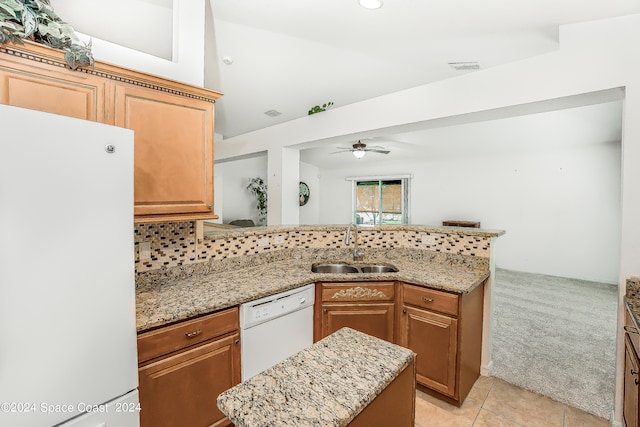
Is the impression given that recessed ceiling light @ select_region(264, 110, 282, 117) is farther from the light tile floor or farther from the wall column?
the light tile floor

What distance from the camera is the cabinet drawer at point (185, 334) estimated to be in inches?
55.4

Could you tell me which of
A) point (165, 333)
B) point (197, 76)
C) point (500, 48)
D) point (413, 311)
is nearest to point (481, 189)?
point (500, 48)

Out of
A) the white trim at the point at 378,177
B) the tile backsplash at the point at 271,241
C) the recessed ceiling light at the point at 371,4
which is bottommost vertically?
the tile backsplash at the point at 271,241

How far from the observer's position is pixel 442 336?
206cm

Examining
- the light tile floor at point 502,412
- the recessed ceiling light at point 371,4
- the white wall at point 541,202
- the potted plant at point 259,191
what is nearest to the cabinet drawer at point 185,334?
the light tile floor at point 502,412

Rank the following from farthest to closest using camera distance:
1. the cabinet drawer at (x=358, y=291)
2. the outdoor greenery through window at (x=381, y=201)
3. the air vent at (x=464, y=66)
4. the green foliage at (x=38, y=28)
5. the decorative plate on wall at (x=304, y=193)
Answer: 1. the decorative plate on wall at (x=304, y=193)
2. the outdoor greenery through window at (x=381, y=201)
3. the air vent at (x=464, y=66)
4. the cabinet drawer at (x=358, y=291)
5. the green foliage at (x=38, y=28)

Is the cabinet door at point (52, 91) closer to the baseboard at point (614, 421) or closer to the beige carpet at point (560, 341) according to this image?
the beige carpet at point (560, 341)

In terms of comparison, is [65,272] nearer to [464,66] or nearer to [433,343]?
[433,343]

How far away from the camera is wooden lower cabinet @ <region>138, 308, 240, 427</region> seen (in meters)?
1.42

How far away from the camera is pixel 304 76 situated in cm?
363

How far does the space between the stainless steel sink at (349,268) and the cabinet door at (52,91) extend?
1882 millimetres

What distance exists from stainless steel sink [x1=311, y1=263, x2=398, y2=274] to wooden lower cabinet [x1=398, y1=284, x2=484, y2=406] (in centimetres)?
44

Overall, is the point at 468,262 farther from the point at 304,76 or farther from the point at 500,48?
the point at 304,76

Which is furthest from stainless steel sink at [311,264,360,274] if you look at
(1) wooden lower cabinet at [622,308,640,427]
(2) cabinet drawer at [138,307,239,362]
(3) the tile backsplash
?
(1) wooden lower cabinet at [622,308,640,427]
